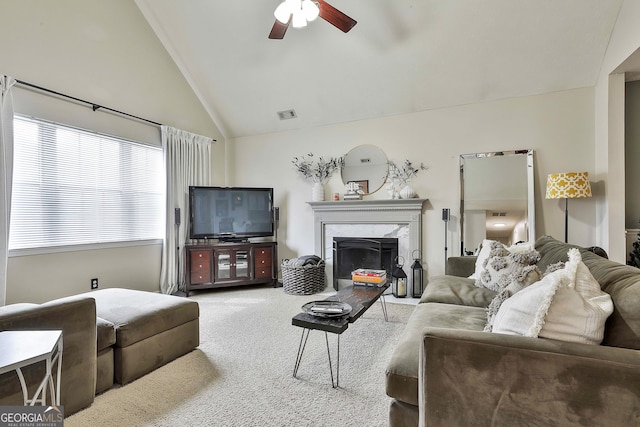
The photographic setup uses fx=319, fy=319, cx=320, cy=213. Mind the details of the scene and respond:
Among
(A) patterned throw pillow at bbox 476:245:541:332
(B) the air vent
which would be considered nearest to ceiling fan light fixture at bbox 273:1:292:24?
(B) the air vent

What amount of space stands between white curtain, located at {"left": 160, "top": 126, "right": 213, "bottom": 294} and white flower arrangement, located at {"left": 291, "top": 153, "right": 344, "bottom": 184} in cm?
154

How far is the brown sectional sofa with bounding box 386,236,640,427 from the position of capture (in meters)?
0.96

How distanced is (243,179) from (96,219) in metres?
2.32

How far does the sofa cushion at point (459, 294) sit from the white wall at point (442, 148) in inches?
67.5

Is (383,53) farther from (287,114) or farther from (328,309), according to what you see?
(328,309)

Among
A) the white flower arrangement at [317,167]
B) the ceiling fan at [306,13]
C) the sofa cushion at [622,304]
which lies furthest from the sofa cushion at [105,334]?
the white flower arrangement at [317,167]

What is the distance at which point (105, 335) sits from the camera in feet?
6.25

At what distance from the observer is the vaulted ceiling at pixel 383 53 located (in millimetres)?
3248

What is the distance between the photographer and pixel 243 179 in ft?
18.1

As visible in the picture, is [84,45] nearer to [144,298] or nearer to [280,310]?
[144,298]

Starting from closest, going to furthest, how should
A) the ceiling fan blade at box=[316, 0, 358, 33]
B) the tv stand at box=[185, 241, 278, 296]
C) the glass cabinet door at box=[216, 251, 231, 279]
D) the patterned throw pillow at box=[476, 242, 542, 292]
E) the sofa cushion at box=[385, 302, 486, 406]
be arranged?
the sofa cushion at box=[385, 302, 486, 406], the patterned throw pillow at box=[476, 242, 542, 292], the ceiling fan blade at box=[316, 0, 358, 33], the tv stand at box=[185, 241, 278, 296], the glass cabinet door at box=[216, 251, 231, 279]

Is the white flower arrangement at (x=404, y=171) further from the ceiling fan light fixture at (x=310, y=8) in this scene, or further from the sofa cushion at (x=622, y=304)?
the sofa cushion at (x=622, y=304)

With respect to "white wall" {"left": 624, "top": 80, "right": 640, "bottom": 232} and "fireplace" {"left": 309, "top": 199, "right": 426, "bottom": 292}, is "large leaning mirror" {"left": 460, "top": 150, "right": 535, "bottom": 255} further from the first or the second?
"white wall" {"left": 624, "top": 80, "right": 640, "bottom": 232}

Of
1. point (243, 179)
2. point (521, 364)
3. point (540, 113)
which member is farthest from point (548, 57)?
point (243, 179)
